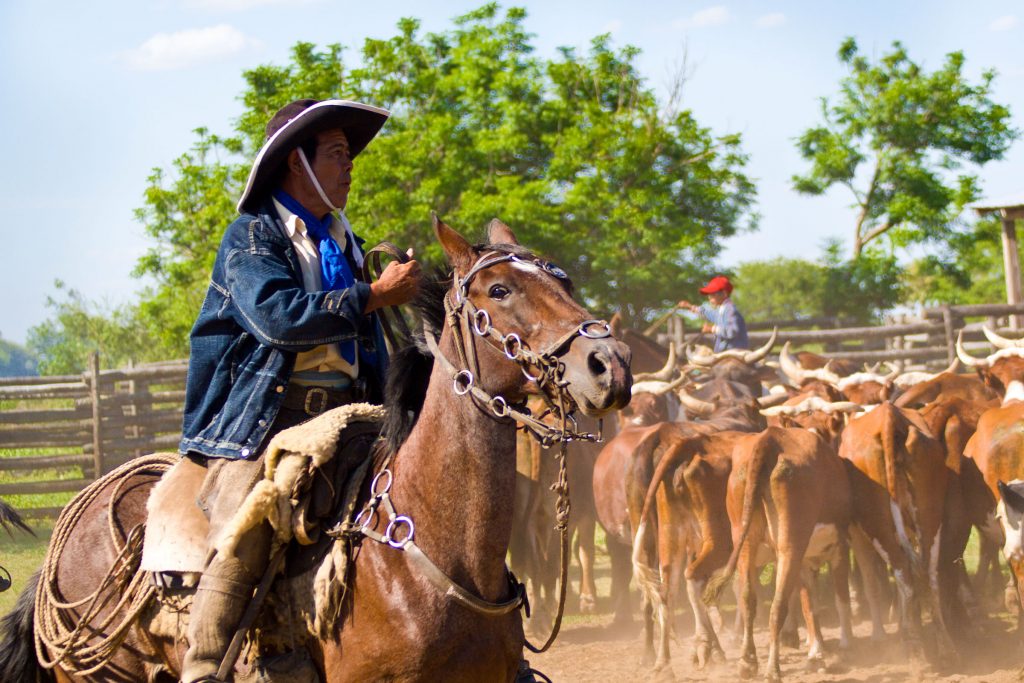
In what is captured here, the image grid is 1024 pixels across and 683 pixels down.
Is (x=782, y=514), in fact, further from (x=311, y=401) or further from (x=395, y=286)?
(x=395, y=286)

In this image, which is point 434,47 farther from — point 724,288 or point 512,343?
point 512,343

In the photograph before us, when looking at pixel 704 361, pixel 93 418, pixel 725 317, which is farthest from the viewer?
pixel 93 418

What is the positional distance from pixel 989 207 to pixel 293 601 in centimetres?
2040

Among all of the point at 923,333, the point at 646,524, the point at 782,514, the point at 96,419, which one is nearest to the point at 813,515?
the point at 782,514

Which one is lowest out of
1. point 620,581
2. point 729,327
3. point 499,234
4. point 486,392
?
point 620,581

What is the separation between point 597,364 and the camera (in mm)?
3076

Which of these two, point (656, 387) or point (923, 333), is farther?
point (923, 333)

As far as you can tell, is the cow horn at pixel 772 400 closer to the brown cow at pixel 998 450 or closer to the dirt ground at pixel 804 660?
the brown cow at pixel 998 450

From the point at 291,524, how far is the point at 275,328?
2.13 feet

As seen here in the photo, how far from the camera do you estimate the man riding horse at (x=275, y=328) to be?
3590 millimetres

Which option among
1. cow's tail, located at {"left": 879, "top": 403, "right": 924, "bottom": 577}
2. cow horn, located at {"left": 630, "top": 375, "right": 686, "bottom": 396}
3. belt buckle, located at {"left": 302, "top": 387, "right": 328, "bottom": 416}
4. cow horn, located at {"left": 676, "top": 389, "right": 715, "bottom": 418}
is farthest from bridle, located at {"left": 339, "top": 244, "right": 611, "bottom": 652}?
cow horn, located at {"left": 676, "top": 389, "right": 715, "bottom": 418}

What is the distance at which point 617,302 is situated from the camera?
86.3ft

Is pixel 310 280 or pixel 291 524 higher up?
pixel 310 280

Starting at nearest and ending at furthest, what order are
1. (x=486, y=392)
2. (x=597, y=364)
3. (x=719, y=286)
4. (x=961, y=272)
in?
(x=597, y=364)
(x=486, y=392)
(x=719, y=286)
(x=961, y=272)
